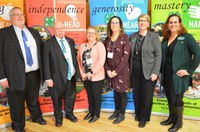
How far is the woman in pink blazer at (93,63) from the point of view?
10.5 feet

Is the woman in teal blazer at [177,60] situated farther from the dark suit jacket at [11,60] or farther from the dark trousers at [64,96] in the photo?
the dark suit jacket at [11,60]

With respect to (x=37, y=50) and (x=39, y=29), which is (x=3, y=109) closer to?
(x=37, y=50)

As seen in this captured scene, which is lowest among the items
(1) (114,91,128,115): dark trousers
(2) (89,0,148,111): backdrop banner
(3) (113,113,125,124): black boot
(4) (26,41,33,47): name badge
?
Answer: (3) (113,113,125,124): black boot

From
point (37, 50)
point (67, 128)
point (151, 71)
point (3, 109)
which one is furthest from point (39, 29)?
point (151, 71)

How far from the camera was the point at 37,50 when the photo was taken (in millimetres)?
3053

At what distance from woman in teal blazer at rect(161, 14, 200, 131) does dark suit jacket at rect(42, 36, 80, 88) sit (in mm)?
1398

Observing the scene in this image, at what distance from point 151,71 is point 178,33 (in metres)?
0.62

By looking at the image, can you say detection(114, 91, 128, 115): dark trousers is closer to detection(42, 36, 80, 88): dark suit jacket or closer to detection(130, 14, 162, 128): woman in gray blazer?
detection(130, 14, 162, 128): woman in gray blazer

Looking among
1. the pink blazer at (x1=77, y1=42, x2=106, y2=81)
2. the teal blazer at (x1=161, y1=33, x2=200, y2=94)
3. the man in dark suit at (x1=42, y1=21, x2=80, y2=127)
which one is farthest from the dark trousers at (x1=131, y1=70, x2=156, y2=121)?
the man in dark suit at (x1=42, y1=21, x2=80, y2=127)

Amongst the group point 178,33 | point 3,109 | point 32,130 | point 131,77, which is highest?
point 178,33

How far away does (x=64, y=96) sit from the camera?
11.2ft

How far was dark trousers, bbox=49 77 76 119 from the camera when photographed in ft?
10.5

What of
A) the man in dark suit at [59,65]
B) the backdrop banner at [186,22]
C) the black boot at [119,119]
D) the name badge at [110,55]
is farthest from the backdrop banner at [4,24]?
the backdrop banner at [186,22]

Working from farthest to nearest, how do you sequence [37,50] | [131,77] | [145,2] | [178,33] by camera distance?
[145,2], [131,77], [37,50], [178,33]
